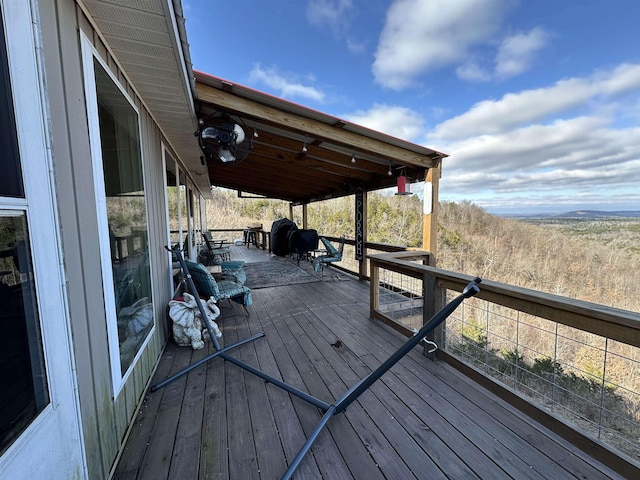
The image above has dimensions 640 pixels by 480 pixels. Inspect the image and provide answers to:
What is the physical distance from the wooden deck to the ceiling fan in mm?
2092

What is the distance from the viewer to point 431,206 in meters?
4.03

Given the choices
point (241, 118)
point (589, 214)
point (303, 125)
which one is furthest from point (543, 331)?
point (589, 214)

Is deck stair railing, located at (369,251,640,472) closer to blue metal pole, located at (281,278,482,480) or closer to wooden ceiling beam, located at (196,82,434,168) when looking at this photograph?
blue metal pole, located at (281,278,482,480)

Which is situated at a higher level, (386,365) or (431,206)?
(431,206)

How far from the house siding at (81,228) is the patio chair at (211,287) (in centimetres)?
149

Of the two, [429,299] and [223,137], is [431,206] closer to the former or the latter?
[429,299]

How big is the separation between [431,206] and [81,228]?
159 inches

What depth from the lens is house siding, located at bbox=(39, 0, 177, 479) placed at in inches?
39.0

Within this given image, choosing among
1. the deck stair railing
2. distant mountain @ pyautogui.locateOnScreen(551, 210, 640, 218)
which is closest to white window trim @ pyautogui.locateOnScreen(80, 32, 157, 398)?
the deck stair railing

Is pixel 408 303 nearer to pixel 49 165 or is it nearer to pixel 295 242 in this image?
pixel 49 165

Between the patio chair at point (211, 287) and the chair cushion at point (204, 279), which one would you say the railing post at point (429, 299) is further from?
the chair cushion at point (204, 279)

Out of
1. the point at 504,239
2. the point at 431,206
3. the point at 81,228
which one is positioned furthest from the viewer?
the point at 504,239

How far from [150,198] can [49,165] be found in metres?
1.47

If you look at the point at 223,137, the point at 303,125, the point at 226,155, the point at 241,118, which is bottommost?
the point at 226,155
